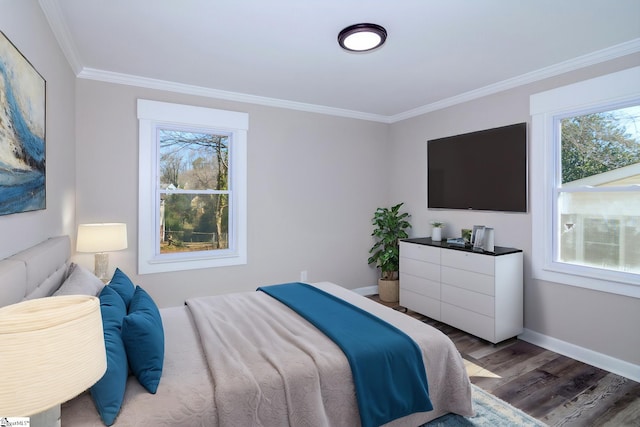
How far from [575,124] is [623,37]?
731mm

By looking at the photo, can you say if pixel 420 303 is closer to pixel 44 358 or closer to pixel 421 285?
pixel 421 285

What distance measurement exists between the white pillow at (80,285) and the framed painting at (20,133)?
0.44 metres

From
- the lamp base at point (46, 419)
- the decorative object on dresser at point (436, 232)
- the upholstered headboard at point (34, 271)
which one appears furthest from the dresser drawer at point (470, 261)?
the upholstered headboard at point (34, 271)

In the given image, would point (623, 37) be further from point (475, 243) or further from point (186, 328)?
point (186, 328)

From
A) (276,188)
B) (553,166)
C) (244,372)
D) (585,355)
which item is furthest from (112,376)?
(553,166)

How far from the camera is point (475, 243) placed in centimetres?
351

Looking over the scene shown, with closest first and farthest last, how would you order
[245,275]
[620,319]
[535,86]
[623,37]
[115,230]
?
1. [623,37]
2. [620,319]
3. [115,230]
4. [535,86]
5. [245,275]

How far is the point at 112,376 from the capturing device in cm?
135

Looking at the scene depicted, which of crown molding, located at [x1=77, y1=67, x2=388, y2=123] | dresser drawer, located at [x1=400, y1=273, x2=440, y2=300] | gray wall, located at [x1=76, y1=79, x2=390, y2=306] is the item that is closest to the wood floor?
dresser drawer, located at [x1=400, y1=273, x2=440, y2=300]

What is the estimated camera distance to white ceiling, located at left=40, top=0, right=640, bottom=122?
86.5 inches

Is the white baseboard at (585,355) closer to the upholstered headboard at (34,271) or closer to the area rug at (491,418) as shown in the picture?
the area rug at (491,418)

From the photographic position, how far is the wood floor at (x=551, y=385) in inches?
87.0

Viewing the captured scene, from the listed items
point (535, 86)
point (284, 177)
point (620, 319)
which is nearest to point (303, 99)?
point (284, 177)

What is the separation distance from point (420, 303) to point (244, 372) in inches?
110
